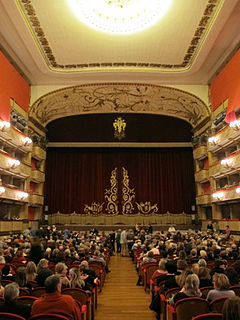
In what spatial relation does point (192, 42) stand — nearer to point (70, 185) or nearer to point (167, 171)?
point (167, 171)

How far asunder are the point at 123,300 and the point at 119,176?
18.1 metres

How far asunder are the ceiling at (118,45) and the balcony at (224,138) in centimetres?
398

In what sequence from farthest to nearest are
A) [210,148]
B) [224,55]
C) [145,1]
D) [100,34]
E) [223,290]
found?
[210,148] < [224,55] < [100,34] < [145,1] < [223,290]

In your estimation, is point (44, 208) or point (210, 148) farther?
point (44, 208)

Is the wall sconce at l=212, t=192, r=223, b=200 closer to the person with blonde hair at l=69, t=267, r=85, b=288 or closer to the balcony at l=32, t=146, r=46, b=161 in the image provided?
the balcony at l=32, t=146, r=46, b=161

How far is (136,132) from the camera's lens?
2412cm

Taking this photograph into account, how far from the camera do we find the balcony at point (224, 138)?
1462 centimetres

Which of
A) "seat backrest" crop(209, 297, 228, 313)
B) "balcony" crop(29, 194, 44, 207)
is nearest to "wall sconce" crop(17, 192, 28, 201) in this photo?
"balcony" crop(29, 194, 44, 207)

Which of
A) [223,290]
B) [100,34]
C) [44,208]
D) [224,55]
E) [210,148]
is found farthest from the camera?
[44,208]

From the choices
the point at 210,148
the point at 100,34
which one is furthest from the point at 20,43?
the point at 210,148

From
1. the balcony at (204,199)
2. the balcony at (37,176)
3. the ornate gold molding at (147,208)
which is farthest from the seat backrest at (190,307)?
the ornate gold molding at (147,208)

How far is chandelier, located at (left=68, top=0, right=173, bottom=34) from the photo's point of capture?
12.3m

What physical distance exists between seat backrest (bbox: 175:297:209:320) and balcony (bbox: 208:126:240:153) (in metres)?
11.6

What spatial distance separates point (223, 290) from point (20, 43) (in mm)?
14839
